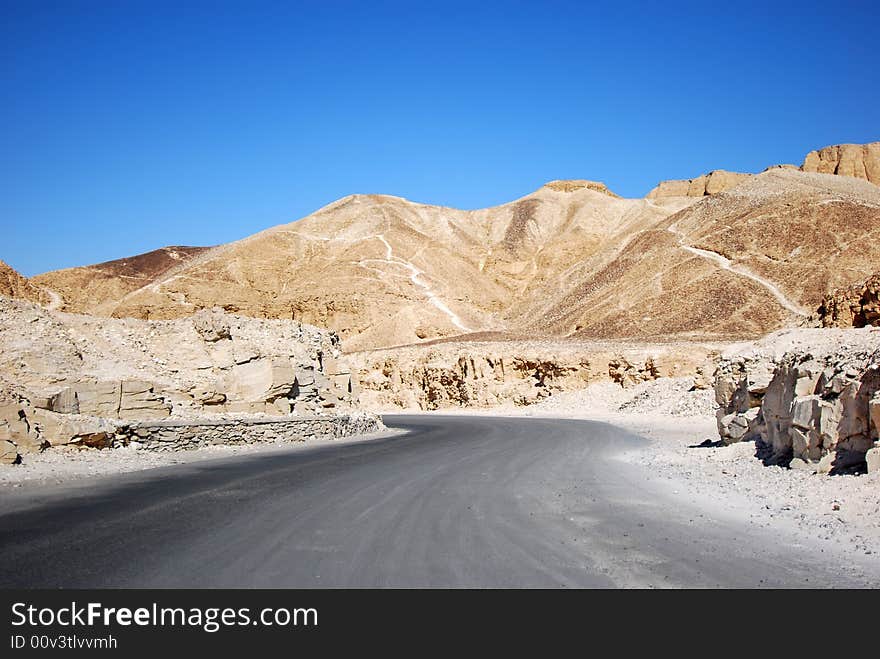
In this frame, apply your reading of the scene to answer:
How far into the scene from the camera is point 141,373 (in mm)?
20156

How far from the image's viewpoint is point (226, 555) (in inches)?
267

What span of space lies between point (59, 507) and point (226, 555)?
176 inches

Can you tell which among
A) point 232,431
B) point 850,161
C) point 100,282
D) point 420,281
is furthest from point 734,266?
point 100,282

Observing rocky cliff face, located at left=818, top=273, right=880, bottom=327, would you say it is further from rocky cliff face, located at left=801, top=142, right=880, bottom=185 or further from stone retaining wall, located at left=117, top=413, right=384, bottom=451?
rocky cliff face, located at left=801, top=142, right=880, bottom=185

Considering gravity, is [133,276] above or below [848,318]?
above

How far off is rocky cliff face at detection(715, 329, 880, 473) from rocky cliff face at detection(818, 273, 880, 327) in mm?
13411

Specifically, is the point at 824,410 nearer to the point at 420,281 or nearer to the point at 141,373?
the point at 141,373

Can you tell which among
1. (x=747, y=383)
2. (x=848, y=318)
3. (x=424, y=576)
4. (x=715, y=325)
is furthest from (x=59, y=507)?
(x=715, y=325)

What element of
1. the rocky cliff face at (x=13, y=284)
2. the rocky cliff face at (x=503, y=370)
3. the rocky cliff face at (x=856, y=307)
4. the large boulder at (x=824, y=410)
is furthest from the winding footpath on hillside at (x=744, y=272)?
the rocky cliff face at (x=13, y=284)

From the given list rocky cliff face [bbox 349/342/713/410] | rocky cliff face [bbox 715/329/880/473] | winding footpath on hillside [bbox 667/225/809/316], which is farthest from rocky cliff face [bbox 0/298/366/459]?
winding footpath on hillside [bbox 667/225/809/316]

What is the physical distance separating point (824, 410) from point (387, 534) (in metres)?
7.06

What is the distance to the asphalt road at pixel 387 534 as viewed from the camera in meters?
6.05
